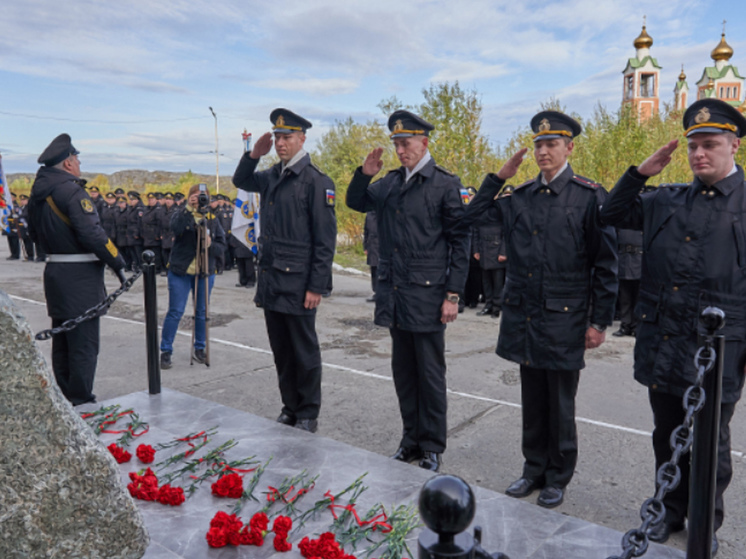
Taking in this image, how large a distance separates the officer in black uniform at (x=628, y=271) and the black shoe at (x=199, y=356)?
215 inches

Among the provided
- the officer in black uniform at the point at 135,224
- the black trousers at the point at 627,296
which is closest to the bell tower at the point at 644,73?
the officer in black uniform at the point at 135,224

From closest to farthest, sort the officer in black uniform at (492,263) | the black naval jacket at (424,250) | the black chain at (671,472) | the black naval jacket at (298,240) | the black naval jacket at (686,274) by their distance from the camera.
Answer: the black chain at (671,472), the black naval jacket at (686,274), the black naval jacket at (424,250), the black naval jacket at (298,240), the officer in black uniform at (492,263)

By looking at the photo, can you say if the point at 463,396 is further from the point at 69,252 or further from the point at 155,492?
the point at 69,252

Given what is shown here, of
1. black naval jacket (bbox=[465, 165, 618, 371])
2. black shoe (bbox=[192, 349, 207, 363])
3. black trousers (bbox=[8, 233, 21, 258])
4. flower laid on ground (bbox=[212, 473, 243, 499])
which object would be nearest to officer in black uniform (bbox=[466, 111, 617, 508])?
black naval jacket (bbox=[465, 165, 618, 371])

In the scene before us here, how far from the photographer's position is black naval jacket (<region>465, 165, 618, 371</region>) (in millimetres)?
3438

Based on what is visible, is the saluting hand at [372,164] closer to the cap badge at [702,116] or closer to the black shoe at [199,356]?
the cap badge at [702,116]

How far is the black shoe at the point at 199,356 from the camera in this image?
6945 mm

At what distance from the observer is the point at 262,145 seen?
4.58m

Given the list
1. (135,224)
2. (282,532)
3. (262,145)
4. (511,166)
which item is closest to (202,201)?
(262,145)

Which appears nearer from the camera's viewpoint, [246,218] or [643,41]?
[246,218]

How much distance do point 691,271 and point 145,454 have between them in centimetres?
299

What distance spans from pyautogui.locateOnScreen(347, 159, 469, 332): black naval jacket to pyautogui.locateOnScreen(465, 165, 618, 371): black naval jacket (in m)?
0.48

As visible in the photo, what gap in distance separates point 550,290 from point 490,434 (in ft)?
5.34

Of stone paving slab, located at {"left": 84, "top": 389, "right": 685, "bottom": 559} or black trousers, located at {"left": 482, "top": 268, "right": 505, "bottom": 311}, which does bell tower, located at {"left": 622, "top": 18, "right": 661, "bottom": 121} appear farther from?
stone paving slab, located at {"left": 84, "top": 389, "right": 685, "bottom": 559}
